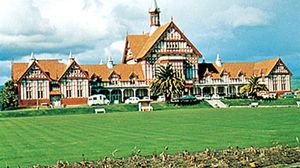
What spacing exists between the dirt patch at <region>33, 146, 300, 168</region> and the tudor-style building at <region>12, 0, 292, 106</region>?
68.7 meters

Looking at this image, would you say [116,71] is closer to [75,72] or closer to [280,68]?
[75,72]

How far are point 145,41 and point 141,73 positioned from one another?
30.3ft

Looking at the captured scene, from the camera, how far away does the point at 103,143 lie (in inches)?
830

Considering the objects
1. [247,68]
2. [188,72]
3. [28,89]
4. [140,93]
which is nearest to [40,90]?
[28,89]

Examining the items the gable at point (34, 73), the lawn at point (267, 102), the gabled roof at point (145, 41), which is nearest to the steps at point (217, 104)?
the lawn at point (267, 102)

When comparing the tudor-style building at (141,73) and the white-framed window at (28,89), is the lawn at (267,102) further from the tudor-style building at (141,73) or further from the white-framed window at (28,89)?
the white-framed window at (28,89)

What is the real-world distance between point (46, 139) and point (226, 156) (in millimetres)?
11423

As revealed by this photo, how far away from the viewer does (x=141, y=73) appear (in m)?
90.4

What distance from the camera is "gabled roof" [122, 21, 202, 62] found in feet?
293

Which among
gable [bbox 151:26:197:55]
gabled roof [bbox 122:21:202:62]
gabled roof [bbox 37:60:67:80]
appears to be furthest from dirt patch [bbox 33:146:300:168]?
gable [bbox 151:26:197:55]

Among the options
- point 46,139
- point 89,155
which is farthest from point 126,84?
point 89,155

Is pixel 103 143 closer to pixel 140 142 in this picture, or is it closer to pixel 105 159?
pixel 140 142

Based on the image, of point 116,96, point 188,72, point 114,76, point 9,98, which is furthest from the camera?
point 188,72

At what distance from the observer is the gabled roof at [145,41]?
89.2 meters
